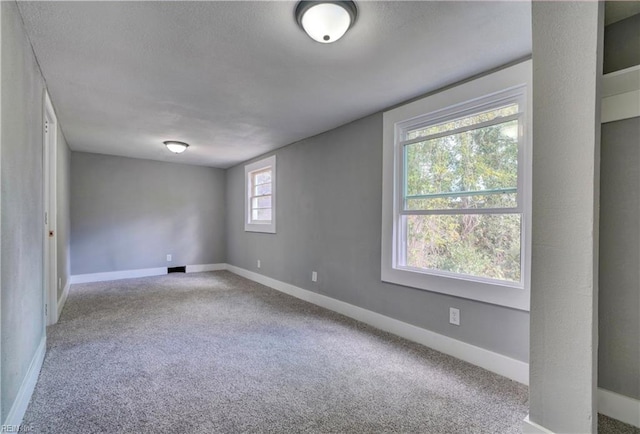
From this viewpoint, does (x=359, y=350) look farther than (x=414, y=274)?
No

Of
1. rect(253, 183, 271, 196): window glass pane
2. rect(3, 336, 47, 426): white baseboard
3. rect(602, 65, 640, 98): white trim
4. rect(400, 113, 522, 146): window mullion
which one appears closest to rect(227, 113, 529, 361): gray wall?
rect(400, 113, 522, 146): window mullion

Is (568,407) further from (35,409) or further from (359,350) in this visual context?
(35,409)

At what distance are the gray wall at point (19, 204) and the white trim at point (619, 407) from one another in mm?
3049

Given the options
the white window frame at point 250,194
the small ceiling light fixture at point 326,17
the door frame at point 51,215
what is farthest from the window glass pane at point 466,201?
the door frame at point 51,215

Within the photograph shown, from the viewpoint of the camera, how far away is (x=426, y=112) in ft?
9.24

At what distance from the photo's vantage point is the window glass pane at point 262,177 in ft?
18.3

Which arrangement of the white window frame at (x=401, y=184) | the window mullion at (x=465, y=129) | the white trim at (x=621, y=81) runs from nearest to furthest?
1. the white trim at (x=621, y=81)
2. the white window frame at (x=401, y=184)
3. the window mullion at (x=465, y=129)

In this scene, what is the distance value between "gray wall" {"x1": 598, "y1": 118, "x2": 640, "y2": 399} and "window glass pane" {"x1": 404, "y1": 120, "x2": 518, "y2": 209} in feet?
1.71

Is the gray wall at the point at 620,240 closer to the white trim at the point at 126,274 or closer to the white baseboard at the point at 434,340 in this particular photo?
the white baseboard at the point at 434,340

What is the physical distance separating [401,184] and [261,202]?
10.6 ft

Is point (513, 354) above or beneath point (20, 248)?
beneath

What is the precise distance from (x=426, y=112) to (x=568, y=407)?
7.40 feet

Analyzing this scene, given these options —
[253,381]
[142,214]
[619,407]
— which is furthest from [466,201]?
[142,214]

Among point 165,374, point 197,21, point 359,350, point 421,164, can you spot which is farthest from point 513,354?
point 197,21
